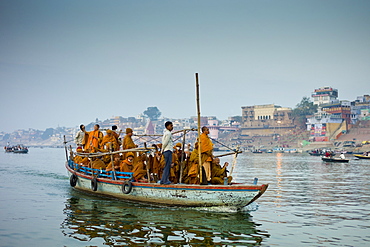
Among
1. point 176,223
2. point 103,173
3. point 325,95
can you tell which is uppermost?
point 325,95

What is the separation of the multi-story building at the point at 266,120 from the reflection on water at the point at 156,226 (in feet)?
471

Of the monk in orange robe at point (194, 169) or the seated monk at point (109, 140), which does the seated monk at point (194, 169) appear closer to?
the monk in orange robe at point (194, 169)

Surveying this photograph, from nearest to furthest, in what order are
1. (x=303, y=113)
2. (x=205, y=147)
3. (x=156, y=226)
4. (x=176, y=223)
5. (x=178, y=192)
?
(x=156, y=226), (x=176, y=223), (x=178, y=192), (x=205, y=147), (x=303, y=113)

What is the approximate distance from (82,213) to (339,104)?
433 ft

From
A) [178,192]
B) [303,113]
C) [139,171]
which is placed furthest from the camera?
[303,113]

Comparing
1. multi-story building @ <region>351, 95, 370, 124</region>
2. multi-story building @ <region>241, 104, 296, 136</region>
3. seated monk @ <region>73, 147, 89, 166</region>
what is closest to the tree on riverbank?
multi-story building @ <region>241, 104, 296, 136</region>

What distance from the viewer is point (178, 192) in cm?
1264

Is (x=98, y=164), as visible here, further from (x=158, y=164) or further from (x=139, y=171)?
(x=158, y=164)

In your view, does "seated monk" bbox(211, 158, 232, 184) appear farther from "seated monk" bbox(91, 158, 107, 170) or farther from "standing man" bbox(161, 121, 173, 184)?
"seated monk" bbox(91, 158, 107, 170)

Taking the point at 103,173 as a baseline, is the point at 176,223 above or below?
below

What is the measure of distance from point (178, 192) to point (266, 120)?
149 metres

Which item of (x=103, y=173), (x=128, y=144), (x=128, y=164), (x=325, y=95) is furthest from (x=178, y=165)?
(x=325, y=95)

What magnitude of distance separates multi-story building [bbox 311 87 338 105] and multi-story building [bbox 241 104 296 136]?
11.5m

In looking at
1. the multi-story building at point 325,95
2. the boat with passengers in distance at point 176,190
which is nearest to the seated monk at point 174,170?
the boat with passengers in distance at point 176,190
